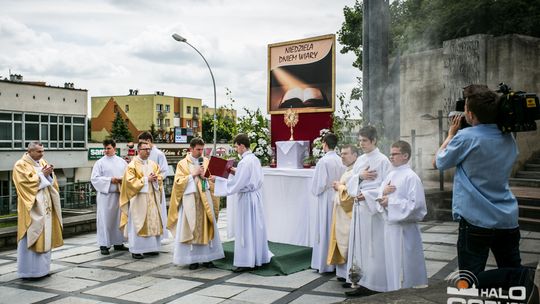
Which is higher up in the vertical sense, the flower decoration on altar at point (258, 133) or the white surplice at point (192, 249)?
the flower decoration on altar at point (258, 133)

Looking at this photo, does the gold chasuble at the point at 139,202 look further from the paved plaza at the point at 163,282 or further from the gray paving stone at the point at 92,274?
the gray paving stone at the point at 92,274

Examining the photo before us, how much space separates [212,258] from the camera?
7.28 metres

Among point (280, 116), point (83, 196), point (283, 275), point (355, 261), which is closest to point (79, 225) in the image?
point (280, 116)

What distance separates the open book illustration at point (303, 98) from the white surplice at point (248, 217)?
2452 mm

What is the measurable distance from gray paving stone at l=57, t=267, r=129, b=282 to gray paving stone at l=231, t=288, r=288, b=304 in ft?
6.39

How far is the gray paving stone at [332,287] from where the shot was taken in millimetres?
5824

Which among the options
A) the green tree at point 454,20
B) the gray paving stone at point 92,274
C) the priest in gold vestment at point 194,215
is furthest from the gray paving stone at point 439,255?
the green tree at point 454,20

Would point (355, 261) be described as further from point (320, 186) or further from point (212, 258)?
point (212, 258)

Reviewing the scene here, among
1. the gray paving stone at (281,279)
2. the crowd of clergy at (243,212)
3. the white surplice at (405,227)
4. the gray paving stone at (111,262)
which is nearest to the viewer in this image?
the white surplice at (405,227)

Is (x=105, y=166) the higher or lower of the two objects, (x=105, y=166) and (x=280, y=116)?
the lower

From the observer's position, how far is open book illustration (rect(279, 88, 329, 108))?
29.5 ft

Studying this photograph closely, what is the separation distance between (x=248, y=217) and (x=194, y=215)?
32.5 inches

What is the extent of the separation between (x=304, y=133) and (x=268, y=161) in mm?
823

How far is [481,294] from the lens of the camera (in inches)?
104
